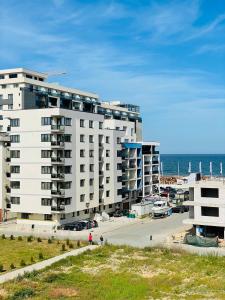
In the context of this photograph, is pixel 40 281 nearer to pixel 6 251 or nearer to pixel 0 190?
pixel 6 251

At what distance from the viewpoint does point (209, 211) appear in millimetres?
66812

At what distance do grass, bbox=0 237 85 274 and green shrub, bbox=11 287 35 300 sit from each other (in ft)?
29.9

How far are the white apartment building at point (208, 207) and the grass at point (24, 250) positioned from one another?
18150 millimetres

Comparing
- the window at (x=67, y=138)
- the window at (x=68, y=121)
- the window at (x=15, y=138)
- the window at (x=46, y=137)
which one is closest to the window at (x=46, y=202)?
the window at (x=46, y=137)

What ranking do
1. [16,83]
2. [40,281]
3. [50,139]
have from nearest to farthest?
[40,281], [50,139], [16,83]

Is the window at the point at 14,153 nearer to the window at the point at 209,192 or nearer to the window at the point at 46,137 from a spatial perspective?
the window at the point at 46,137

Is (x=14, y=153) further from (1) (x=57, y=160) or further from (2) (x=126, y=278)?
(2) (x=126, y=278)

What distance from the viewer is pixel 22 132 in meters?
79.6

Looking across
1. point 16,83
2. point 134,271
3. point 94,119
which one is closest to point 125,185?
point 94,119

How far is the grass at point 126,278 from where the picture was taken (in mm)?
41312

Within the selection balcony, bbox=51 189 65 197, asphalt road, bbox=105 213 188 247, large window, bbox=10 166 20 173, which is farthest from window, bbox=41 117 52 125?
asphalt road, bbox=105 213 188 247

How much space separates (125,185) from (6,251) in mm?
44189

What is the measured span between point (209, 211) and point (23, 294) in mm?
34364

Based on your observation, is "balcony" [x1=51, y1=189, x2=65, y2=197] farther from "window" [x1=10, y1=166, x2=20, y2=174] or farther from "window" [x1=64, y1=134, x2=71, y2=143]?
"window" [x1=64, y1=134, x2=71, y2=143]
